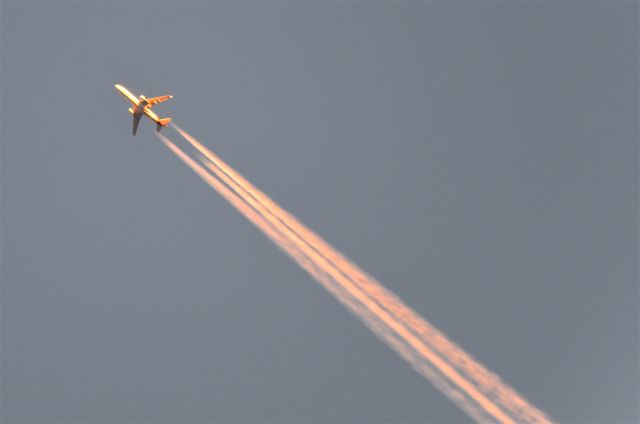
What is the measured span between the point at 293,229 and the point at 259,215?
11.8 ft

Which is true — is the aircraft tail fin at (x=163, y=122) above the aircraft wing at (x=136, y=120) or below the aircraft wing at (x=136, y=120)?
below

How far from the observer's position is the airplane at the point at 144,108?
79688 mm

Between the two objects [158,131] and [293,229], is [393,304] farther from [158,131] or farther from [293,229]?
[158,131]

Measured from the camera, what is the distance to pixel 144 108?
80938mm

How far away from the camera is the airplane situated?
261 ft

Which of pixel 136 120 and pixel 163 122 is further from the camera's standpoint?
pixel 136 120

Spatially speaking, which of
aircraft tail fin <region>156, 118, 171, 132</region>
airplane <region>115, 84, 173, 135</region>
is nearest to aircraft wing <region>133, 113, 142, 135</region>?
airplane <region>115, 84, 173, 135</region>

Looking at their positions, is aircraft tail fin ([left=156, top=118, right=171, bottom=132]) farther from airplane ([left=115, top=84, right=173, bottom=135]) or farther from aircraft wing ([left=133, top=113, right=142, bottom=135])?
aircraft wing ([left=133, top=113, right=142, bottom=135])

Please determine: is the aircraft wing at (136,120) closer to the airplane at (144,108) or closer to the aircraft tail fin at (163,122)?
the airplane at (144,108)

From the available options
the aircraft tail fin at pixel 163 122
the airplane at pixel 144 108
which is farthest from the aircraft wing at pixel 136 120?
the aircraft tail fin at pixel 163 122

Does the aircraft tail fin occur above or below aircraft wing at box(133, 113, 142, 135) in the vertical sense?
below

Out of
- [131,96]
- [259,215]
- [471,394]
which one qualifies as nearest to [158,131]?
[131,96]

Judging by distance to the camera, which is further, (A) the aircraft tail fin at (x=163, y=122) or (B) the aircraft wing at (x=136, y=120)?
(B) the aircraft wing at (x=136, y=120)

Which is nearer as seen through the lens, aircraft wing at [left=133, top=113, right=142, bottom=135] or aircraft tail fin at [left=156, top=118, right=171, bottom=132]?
aircraft tail fin at [left=156, top=118, right=171, bottom=132]
